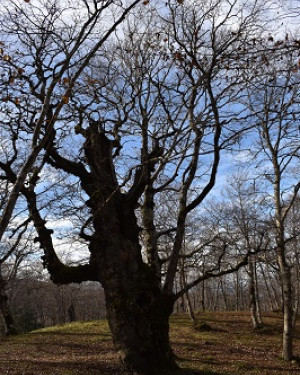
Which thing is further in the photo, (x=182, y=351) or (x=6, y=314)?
(x=6, y=314)

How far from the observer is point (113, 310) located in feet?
22.6

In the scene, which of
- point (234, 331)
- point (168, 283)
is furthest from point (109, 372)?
point (234, 331)

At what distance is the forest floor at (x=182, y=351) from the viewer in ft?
31.0

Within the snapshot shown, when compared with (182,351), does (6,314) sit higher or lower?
higher

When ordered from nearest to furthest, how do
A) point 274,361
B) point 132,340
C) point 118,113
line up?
1. point 132,340
2. point 118,113
3. point 274,361

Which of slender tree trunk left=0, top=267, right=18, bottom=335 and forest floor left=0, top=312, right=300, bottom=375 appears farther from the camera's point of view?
slender tree trunk left=0, top=267, right=18, bottom=335

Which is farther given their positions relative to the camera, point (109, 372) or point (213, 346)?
point (213, 346)

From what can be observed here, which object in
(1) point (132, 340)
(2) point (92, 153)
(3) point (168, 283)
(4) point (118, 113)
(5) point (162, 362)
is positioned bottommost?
(5) point (162, 362)

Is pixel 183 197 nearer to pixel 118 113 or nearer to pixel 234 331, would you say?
pixel 118 113

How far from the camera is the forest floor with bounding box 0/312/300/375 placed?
31.0 feet

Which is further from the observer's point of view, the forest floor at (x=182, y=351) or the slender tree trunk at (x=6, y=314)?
the slender tree trunk at (x=6, y=314)

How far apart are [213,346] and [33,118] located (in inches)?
455

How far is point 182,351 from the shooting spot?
12656 mm

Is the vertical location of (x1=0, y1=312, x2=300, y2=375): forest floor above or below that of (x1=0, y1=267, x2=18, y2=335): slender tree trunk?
below
